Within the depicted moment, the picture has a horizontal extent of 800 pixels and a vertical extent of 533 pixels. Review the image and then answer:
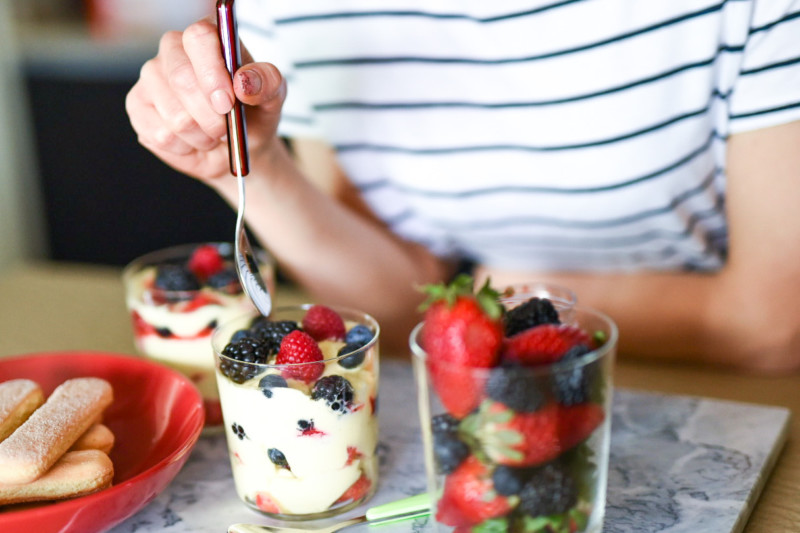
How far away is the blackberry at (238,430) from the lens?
2.09 ft

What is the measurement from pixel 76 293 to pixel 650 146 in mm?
807

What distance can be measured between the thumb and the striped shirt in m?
0.33

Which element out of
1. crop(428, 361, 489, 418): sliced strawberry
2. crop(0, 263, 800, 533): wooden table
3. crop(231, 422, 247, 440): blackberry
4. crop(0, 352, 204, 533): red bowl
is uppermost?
crop(428, 361, 489, 418): sliced strawberry

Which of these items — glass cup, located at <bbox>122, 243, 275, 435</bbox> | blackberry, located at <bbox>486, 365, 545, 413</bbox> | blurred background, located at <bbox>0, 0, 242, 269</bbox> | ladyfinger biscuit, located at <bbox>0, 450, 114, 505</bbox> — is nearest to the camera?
blackberry, located at <bbox>486, 365, 545, 413</bbox>

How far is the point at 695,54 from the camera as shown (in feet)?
2.88

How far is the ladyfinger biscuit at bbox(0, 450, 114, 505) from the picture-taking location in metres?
0.59

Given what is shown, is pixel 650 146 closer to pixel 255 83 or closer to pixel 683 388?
pixel 683 388

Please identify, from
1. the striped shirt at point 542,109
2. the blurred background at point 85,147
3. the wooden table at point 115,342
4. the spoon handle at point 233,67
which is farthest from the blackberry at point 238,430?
the blurred background at point 85,147

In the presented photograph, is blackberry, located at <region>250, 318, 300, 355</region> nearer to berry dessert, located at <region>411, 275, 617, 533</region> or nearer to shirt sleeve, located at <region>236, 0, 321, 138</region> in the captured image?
berry dessert, located at <region>411, 275, 617, 533</region>

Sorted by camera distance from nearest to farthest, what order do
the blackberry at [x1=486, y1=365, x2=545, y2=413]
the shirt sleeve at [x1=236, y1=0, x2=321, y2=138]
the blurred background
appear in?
the blackberry at [x1=486, y1=365, x2=545, y2=413] → the shirt sleeve at [x1=236, y1=0, x2=321, y2=138] → the blurred background

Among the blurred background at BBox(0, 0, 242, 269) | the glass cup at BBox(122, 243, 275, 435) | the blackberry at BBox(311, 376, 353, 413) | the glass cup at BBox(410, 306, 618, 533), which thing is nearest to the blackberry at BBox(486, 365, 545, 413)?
the glass cup at BBox(410, 306, 618, 533)

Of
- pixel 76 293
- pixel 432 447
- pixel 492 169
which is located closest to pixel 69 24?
pixel 76 293

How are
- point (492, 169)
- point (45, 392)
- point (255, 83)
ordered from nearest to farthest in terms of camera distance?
point (255, 83) → point (45, 392) → point (492, 169)

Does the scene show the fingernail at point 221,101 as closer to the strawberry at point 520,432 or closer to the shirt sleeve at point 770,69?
the strawberry at point 520,432
